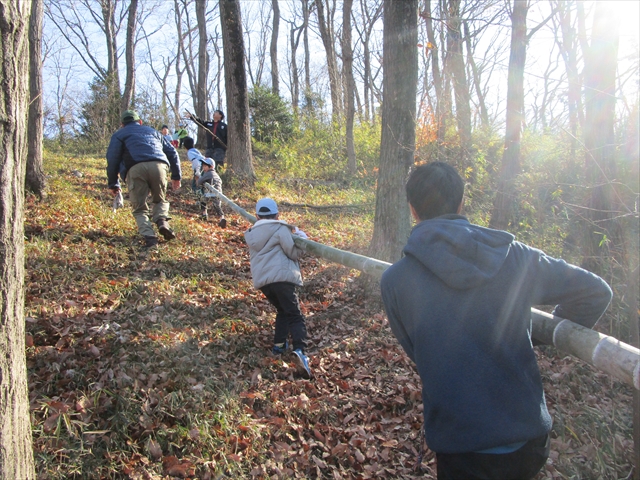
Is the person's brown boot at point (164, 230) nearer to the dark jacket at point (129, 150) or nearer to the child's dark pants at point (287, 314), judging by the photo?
the dark jacket at point (129, 150)

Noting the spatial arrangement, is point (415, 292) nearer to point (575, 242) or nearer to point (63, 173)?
point (575, 242)

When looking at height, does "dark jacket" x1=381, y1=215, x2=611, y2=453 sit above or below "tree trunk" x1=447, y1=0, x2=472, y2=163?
below

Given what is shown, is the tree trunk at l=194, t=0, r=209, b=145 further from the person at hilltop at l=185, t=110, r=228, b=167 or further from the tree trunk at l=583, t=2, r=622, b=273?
the tree trunk at l=583, t=2, r=622, b=273

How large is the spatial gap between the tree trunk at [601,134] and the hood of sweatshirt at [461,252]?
17.9ft

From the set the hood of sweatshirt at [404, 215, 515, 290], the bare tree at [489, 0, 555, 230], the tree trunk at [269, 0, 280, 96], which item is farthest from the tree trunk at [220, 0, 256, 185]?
the tree trunk at [269, 0, 280, 96]

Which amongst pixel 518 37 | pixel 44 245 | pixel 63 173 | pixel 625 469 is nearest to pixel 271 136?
pixel 63 173

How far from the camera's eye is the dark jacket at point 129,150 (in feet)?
23.5

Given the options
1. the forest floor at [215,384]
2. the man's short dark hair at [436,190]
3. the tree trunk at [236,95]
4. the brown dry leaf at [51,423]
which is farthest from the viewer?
the tree trunk at [236,95]

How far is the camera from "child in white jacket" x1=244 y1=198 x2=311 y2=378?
16.0ft

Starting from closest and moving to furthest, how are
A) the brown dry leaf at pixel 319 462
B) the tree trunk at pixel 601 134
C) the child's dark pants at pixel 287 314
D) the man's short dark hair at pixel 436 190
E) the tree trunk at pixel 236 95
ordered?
the man's short dark hair at pixel 436 190 → the brown dry leaf at pixel 319 462 → the child's dark pants at pixel 287 314 → the tree trunk at pixel 601 134 → the tree trunk at pixel 236 95

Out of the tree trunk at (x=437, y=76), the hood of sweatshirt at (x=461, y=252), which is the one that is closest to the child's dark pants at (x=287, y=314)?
the hood of sweatshirt at (x=461, y=252)

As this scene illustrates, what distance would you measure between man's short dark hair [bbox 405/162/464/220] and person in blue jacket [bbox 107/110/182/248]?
20.1 feet

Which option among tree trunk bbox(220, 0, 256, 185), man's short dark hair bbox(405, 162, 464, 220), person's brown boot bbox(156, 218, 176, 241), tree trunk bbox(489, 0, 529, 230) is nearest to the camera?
man's short dark hair bbox(405, 162, 464, 220)

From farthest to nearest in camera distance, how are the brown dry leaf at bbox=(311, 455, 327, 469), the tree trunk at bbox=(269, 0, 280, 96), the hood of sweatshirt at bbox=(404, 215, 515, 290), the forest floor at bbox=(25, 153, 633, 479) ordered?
1. the tree trunk at bbox=(269, 0, 280, 96)
2. the brown dry leaf at bbox=(311, 455, 327, 469)
3. the forest floor at bbox=(25, 153, 633, 479)
4. the hood of sweatshirt at bbox=(404, 215, 515, 290)
